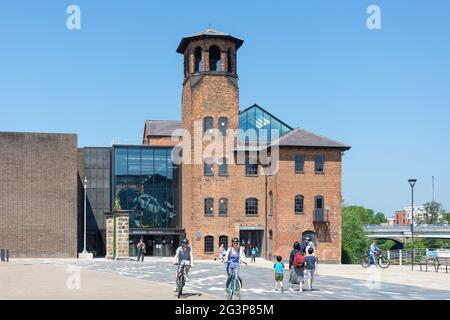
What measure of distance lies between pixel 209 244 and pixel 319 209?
8.76 metres

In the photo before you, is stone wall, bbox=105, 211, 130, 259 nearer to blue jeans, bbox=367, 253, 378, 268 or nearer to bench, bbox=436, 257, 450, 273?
blue jeans, bbox=367, 253, 378, 268

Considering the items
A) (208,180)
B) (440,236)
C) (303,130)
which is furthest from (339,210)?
(440,236)

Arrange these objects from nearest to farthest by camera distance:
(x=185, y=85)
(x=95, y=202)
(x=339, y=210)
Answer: (x=339, y=210)
(x=185, y=85)
(x=95, y=202)

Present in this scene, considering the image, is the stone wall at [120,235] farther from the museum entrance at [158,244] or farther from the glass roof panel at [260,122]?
the glass roof panel at [260,122]

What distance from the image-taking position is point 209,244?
53344 mm

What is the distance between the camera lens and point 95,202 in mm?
61344

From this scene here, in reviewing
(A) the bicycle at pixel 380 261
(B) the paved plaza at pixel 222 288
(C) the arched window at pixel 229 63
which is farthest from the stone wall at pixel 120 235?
(B) the paved plaza at pixel 222 288

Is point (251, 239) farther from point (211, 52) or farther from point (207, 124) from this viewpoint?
point (211, 52)

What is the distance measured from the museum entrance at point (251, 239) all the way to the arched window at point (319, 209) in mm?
5187

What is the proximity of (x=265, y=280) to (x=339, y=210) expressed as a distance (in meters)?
23.5

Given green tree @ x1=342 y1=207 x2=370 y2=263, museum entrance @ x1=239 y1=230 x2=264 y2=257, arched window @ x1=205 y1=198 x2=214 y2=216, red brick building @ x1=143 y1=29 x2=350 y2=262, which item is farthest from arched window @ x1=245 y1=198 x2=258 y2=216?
green tree @ x1=342 y1=207 x2=370 y2=263

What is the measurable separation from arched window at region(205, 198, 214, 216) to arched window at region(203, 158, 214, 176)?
1.98 metres

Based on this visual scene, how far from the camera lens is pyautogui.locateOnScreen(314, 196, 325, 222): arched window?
169 feet
